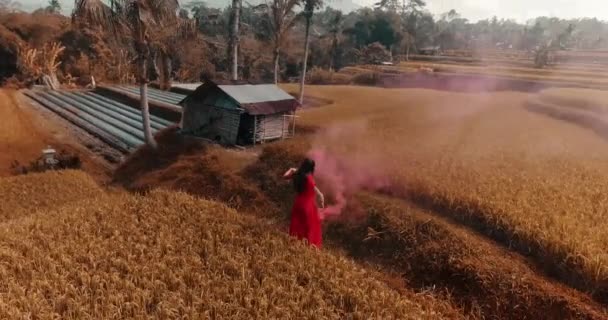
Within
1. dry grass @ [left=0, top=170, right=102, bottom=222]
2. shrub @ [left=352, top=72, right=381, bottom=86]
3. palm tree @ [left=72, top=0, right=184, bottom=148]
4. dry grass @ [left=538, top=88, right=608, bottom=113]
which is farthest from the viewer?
shrub @ [left=352, top=72, right=381, bottom=86]

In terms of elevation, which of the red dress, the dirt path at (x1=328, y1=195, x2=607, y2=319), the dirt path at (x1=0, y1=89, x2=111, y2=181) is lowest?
the dirt path at (x1=0, y1=89, x2=111, y2=181)

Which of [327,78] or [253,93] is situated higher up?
[253,93]

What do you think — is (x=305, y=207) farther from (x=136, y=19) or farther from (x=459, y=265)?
(x=136, y=19)

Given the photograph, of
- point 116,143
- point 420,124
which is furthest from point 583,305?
point 116,143

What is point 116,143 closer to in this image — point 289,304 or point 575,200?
point 289,304

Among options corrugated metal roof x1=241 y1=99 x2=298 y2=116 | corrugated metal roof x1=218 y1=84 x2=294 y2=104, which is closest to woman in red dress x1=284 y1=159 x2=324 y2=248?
corrugated metal roof x1=241 y1=99 x2=298 y2=116

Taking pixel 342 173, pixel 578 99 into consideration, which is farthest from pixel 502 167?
pixel 578 99

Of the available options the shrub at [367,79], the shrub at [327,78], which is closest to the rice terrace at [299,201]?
the shrub at [367,79]

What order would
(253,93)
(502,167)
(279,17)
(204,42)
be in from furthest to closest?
(204,42) < (279,17) < (253,93) < (502,167)

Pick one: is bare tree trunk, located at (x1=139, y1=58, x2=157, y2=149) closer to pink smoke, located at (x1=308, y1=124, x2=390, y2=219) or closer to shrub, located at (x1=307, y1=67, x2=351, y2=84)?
pink smoke, located at (x1=308, y1=124, x2=390, y2=219)
